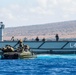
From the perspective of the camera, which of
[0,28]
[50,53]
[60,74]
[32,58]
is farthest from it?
[0,28]

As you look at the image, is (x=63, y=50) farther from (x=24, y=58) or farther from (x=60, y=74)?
(x=60, y=74)

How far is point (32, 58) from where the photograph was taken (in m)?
57.9

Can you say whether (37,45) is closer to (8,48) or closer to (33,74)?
(8,48)

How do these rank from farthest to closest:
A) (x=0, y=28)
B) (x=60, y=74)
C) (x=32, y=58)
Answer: (x=0, y=28) → (x=32, y=58) → (x=60, y=74)

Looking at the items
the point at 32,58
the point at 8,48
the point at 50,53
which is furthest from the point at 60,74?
the point at 50,53

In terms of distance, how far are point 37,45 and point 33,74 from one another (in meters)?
42.5

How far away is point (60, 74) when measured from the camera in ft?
106

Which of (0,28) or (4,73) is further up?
(0,28)

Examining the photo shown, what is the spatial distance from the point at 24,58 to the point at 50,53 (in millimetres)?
13339

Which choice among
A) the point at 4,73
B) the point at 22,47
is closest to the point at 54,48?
the point at 22,47

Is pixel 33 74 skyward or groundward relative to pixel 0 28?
groundward

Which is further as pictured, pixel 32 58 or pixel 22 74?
pixel 32 58

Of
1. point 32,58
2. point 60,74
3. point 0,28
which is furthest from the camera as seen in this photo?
point 0,28

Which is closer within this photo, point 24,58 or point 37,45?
point 24,58
